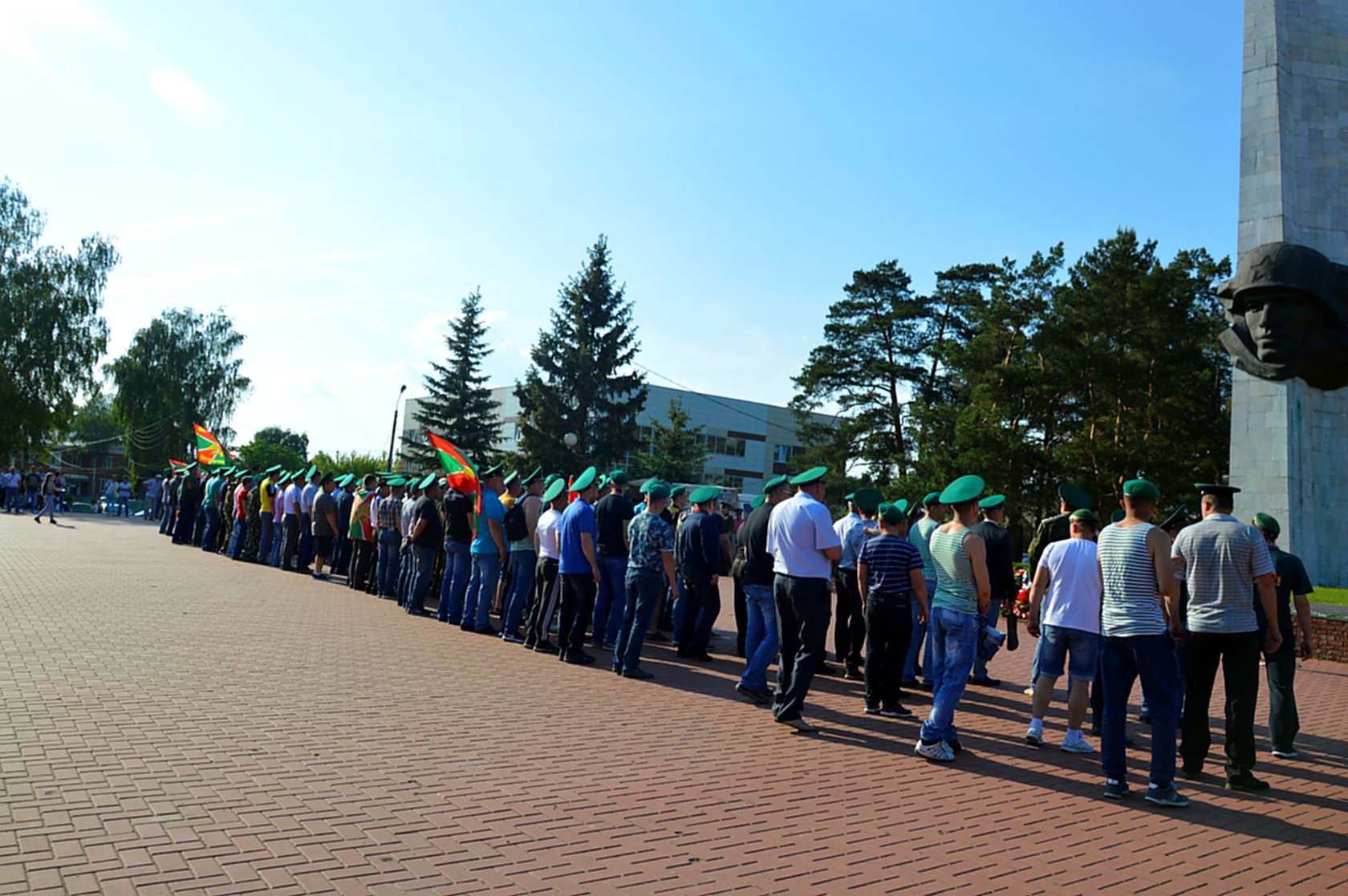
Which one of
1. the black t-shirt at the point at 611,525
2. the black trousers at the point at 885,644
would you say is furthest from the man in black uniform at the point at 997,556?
the black t-shirt at the point at 611,525

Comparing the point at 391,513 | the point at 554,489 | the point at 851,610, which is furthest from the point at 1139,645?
the point at 391,513

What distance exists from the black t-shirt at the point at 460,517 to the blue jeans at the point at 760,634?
5.00 meters

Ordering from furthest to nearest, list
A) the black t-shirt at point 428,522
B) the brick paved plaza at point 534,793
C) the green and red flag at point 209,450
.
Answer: the green and red flag at point 209,450
the black t-shirt at point 428,522
the brick paved plaza at point 534,793

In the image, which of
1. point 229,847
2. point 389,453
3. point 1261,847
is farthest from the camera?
point 389,453

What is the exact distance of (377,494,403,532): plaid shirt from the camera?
14.8 meters

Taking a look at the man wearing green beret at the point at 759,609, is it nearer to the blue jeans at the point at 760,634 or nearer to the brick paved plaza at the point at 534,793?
the blue jeans at the point at 760,634

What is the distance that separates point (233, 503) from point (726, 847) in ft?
64.9

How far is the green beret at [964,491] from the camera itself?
7277 mm

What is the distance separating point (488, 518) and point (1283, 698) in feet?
27.7

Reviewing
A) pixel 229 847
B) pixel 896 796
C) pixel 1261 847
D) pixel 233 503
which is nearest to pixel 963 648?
pixel 896 796

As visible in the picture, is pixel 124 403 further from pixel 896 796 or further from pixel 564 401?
pixel 896 796

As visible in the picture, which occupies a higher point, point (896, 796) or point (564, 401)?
point (564, 401)

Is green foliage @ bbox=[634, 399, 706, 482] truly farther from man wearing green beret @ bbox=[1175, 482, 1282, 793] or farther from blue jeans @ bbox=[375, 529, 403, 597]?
man wearing green beret @ bbox=[1175, 482, 1282, 793]

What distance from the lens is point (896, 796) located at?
5895 mm
